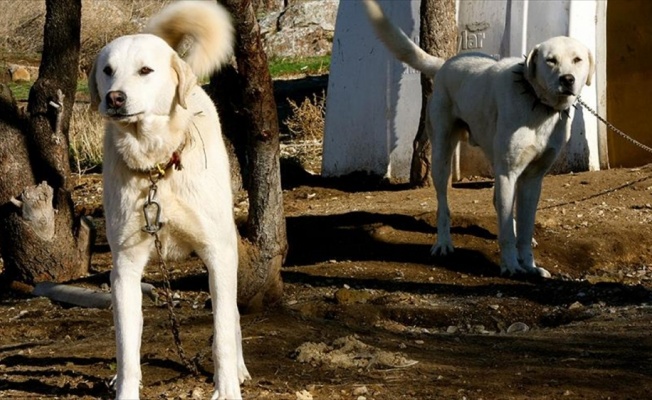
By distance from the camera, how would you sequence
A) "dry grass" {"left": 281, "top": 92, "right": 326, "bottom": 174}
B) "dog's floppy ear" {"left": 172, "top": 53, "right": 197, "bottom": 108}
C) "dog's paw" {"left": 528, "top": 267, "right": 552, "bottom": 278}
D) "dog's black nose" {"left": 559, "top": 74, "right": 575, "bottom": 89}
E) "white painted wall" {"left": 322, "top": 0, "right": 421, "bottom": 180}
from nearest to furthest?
1. "dog's floppy ear" {"left": 172, "top": 53, "right": 197, "bottom": 108}
2. "dog's black nose" {"left": 559, "top": 74, "right": 575, "bottom": 89}
3. "dog's paw" {"left": 528, "top": 267, "right": 552, "bottom": 278}
4. "white painted wall" {"left": 322, "top": 0, "right": 421, "bottom": 180}
5. "dry grass" {"left": 281, "top": 92, "right": 326, "bottom": 174}

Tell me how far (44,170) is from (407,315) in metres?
2.73

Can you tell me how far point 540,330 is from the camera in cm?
702

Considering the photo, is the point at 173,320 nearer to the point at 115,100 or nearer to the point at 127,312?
the point at 127,312

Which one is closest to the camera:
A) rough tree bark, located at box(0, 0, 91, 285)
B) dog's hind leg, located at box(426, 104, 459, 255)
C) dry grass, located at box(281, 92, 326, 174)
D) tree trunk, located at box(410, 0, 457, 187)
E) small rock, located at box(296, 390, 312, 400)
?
small rock, located at box(296, 390, 312, 400)

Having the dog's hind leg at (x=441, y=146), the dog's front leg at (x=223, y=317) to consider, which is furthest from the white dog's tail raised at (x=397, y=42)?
the dog's front leg at (x=223, y=317)

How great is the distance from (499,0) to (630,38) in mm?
1453

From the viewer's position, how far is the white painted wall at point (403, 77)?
1205 centimetres

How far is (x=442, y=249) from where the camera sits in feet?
31.6

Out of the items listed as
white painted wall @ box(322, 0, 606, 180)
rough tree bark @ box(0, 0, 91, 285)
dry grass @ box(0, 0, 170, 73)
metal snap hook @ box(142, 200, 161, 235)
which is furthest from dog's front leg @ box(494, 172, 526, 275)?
dry grass @ box(0, 0, 170, 73)

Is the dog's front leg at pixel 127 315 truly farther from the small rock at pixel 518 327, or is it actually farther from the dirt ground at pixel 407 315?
the small rock at pixel 518 327

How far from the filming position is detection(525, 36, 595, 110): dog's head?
8.73 meters

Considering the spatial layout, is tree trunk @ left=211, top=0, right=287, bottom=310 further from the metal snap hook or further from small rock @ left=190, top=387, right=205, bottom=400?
the metal snap hook

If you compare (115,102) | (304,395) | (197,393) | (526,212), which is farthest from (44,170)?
(115,102)

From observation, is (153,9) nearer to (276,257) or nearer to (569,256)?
(569,256)
